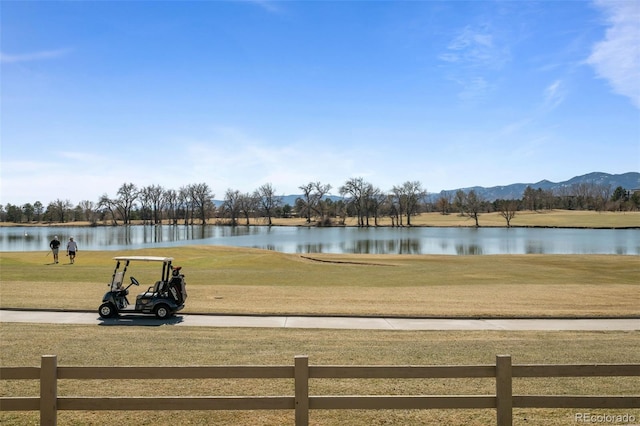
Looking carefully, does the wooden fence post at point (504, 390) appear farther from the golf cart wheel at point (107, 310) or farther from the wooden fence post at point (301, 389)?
the golf cart wheel at point (107, 310)

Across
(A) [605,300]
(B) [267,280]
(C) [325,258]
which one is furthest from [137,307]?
(C) [325,258]

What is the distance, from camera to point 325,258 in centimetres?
4694

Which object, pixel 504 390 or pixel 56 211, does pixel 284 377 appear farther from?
pixel 56 211

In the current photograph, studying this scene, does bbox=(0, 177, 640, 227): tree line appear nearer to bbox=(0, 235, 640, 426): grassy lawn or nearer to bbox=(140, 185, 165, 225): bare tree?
bbox=(140, 185, 165, 225): bare tree

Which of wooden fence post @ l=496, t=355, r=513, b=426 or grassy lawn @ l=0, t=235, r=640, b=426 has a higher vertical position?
wooden fence post @ l=496, t=355, r=513, b=426

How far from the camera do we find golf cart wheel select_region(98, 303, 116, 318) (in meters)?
16.7

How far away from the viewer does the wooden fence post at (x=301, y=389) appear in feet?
20.1

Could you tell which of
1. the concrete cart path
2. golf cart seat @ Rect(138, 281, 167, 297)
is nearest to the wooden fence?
the concrete cart path

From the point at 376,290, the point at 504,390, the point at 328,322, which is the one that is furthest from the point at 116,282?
the point at 504,390

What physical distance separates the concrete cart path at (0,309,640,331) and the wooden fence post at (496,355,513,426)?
9.21 meters

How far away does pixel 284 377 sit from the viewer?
6.15m

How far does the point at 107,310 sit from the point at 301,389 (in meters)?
12.8

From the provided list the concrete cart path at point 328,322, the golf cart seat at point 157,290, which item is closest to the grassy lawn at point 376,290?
the concrete cart path at point 328,322

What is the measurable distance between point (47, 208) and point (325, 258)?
179637mm
